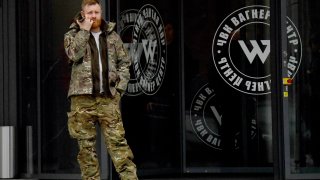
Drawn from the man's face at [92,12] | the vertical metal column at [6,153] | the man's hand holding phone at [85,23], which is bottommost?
the vertical metal column at [6,153]

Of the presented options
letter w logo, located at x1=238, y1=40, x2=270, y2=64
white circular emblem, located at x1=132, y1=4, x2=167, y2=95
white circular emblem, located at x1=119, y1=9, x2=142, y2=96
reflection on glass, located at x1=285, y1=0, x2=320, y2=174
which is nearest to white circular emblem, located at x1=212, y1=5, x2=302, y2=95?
letter w logo, located at x1=238, y1=40, x2=270, y2=64

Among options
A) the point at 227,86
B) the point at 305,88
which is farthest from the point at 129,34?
the point at 305,88

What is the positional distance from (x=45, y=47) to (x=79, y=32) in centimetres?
213

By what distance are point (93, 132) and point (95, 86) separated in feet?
1.49

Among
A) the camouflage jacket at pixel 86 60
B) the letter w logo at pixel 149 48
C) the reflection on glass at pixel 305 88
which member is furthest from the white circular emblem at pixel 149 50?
the camouflage jacket at pixel 86 60

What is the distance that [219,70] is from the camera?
31.5 ft

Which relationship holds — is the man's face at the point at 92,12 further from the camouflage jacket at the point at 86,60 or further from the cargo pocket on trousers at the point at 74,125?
the cargo pocket on trousers at the point at 74,125

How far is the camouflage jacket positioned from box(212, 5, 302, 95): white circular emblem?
2.68m

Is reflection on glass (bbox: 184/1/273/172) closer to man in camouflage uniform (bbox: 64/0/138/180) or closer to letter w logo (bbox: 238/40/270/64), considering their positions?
letter w logo (bbox: 238/40/270/64)

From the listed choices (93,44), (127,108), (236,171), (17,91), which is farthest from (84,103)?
(236,171)

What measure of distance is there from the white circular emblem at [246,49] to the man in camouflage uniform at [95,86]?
8.83 ft

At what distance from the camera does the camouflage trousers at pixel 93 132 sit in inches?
274

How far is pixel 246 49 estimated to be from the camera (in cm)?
952

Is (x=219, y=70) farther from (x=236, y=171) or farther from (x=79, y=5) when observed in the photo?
(x=79, y=5)
